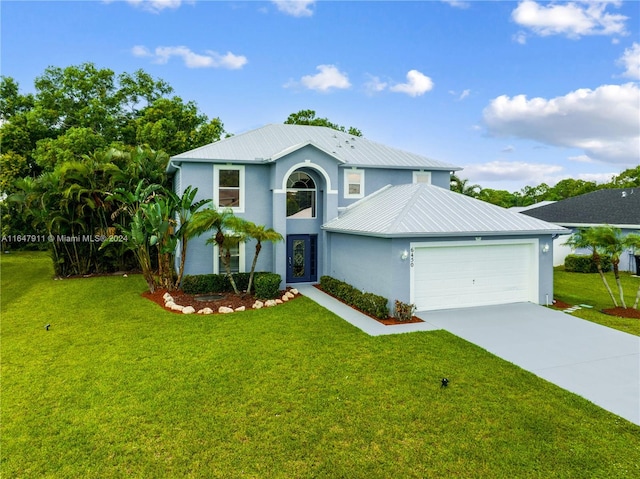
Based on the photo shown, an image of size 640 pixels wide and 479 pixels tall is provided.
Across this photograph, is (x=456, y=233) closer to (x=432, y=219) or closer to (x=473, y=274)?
(x=432, y=219)

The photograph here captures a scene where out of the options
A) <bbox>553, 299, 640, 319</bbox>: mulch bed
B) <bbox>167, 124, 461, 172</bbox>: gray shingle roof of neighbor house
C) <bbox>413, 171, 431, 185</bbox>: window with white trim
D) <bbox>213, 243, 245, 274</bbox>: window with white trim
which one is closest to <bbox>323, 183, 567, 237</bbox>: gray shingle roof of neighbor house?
<bbox>553, 299, 640, 319</bbox>: mulch bed

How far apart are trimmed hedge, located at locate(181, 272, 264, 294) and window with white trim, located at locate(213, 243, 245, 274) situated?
0.68 meters

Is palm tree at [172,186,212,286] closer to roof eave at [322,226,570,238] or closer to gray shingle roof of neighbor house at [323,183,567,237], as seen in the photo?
gray shingle roof of neighbor house at [323,183,567,237]

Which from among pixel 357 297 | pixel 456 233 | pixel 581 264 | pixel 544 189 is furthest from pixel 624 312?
pixel 544 189

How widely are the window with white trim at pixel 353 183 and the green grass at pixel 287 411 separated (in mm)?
8657

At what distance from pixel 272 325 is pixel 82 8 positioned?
1810 cm

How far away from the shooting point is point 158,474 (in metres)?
4.51

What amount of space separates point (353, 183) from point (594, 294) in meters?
11.3

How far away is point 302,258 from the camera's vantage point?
16.8 meters

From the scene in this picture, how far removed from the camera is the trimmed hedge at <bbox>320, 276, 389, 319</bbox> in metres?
11.3

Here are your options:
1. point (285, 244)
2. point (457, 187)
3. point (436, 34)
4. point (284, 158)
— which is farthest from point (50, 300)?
point (457, 187)

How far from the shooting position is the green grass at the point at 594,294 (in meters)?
11.0

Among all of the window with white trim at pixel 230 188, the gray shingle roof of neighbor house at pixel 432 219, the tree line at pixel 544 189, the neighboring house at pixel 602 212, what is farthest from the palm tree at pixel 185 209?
the neighboring house at pixel 602 212

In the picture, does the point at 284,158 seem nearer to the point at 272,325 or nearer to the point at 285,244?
the point at 285,244
